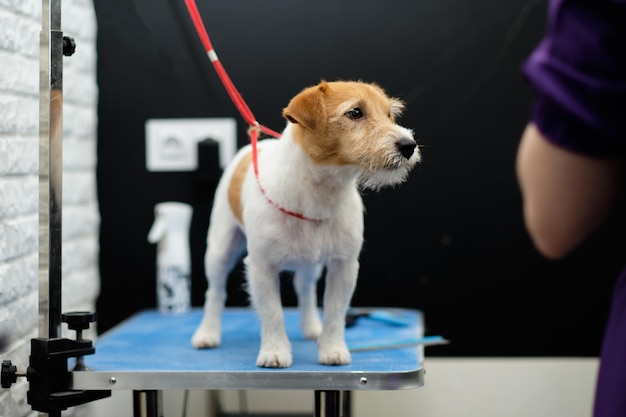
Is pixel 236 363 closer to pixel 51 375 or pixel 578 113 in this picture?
pixel 51 375

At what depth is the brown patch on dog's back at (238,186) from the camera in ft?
4.78

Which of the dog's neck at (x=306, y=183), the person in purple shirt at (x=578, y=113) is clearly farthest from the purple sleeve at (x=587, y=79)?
the dog's neck at (x=306, y=183)

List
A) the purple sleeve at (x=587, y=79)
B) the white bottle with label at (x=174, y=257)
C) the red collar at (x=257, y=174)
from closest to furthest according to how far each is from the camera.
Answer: the purple sleeve at (x=587, y=79)
the red collar at (x=257, y=174)
the white bottle with label at (x=174, y=257)

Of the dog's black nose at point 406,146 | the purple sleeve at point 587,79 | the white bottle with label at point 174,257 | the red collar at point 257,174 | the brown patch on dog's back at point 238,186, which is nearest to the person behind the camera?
the purple sleeve at point 587,79

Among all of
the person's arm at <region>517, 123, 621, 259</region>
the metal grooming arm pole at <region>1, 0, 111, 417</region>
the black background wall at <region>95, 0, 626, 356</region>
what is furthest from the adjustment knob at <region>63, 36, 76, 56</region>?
the person's arm at <region>517, 123, 621, 259</region>

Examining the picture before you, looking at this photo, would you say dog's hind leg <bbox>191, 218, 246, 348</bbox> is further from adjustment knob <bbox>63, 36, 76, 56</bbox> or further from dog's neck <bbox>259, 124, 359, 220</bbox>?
adjustment knob <bbox>63, 36, 76, 56</bbox>

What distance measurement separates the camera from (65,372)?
125 cm

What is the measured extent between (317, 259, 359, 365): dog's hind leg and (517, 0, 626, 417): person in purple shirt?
698 millimetres

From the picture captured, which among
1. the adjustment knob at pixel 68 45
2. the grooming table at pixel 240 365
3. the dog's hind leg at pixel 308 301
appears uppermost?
the adjustment knob at pixel 68 45

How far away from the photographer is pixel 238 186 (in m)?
1.47

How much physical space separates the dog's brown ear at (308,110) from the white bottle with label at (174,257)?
0.67 m

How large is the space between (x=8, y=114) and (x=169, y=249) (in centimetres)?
58

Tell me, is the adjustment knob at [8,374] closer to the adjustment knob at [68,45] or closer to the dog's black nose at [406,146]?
the adjustment knob at [68,45]

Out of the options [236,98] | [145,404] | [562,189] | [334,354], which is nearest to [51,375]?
[145,404]
